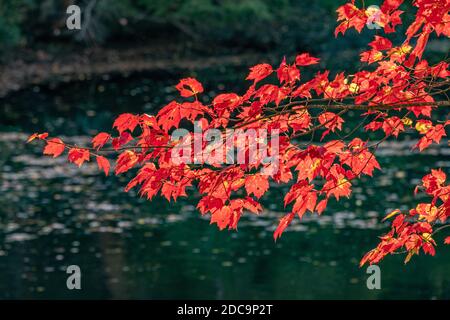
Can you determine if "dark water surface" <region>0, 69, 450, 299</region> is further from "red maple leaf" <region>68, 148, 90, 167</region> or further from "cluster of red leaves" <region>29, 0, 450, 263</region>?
"red maple leaf" <region>68, 148, 90, 167</region>

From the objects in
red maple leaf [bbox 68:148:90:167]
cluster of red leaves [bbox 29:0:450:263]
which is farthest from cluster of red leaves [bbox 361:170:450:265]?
red maple leaf [bbox 68:148:90:167]

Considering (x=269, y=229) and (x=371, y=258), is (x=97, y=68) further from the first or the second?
(x=371, y=258)

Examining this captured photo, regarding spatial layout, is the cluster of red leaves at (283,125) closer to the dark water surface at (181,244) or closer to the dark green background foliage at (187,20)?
the dark water surface at (181,244)

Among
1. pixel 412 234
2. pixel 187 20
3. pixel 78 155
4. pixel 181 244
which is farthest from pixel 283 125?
pixel 187 20

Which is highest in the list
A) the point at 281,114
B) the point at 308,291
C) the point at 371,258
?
the point at 281,114

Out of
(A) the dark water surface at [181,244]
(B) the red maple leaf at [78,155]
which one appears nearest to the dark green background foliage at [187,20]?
(A) the dark water surface at [181,244]

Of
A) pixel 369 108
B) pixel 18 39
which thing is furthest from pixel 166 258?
pixel 18 39

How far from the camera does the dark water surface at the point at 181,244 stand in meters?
14.6

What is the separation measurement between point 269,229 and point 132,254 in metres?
2.71

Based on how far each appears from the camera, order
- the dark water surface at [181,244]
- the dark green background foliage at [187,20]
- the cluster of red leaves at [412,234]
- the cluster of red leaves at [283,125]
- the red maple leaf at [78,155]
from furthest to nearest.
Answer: the dark green background foliage at [187,20] → the dark water surface at [181,244] → the cluster of red leaves at [412,234] → the red maple leaf at [78,155] → the cluster of red leaves at [283,125]

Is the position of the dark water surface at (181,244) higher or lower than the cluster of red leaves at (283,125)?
lower

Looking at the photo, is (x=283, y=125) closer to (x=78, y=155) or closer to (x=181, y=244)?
(x=78, y=155)
